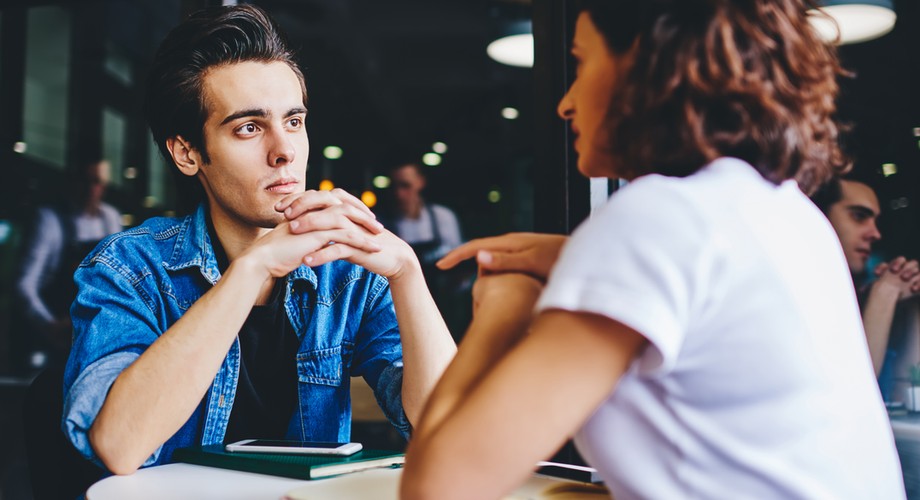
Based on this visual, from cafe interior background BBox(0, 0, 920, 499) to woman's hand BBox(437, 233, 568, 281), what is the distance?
3.57 meters

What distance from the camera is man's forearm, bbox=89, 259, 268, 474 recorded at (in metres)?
1.20

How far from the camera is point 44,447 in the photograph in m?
1.39

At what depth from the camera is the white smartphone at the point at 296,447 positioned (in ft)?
3.83

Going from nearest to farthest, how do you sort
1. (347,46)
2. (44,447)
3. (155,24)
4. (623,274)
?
(623,274), (44,447), (155,24), (347,46)

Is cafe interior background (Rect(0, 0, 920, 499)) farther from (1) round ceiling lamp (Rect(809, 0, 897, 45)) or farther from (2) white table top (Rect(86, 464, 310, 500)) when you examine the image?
(2) white table top (Rect(86, 464, 310, 500))

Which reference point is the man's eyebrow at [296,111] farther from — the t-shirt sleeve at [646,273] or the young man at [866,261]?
the young man at [866,261]

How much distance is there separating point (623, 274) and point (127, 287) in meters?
1.14

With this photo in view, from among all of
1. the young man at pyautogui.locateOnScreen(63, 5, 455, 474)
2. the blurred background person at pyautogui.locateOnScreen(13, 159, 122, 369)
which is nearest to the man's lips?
the young man at pyautogui.locateOnScreen(63, 5, 455, 474)

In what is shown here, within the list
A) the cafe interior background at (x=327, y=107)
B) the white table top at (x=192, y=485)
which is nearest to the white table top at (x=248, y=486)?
the white table top at (x=192, y=485)

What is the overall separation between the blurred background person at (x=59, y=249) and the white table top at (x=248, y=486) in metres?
3.97

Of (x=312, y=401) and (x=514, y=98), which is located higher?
(x=514, y=98)

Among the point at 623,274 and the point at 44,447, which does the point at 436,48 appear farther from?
the point at 623,274

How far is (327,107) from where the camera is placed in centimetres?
812

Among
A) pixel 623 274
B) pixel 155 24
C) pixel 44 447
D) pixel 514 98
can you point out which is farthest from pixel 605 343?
pixel 155 24
